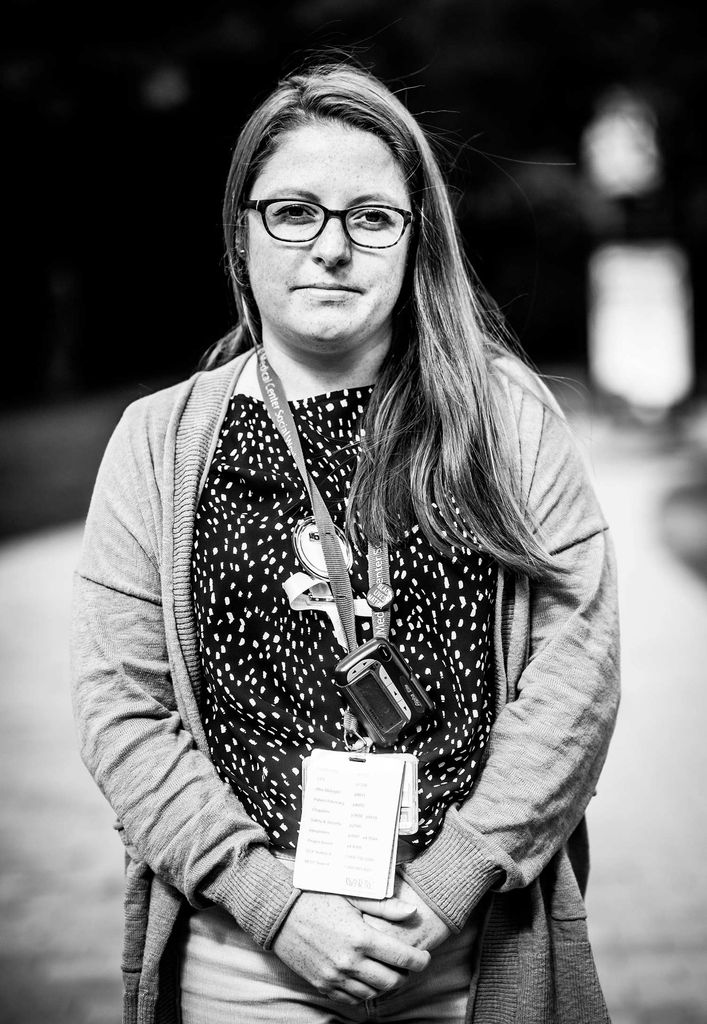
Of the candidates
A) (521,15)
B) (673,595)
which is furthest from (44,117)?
(673,595)

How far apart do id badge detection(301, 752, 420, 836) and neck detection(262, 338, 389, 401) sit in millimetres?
656

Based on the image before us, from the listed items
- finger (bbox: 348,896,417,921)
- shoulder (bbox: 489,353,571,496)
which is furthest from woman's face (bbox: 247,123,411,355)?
finger (bbox: 348,896,417,921)

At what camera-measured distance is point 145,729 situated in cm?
181

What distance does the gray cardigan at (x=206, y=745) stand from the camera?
176cm

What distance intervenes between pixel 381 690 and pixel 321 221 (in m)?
0.79

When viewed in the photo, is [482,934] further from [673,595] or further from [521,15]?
[521,15]

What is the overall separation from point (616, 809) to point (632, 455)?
9.76 metres

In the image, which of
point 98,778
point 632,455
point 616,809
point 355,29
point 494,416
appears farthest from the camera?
point 355,29

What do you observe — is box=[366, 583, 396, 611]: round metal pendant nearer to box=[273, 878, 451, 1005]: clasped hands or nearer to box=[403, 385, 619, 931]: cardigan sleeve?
box=[403, 385, 619, 931]: cardigan sleeve

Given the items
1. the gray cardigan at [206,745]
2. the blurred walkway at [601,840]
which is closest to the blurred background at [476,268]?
the blurred walkway at [601,840]

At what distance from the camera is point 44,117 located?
1761 centimetres

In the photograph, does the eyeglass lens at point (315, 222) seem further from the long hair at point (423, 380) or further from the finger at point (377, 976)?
the finger at point (377, 976)

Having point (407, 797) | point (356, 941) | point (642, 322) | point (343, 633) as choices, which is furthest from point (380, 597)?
point (642, 322)

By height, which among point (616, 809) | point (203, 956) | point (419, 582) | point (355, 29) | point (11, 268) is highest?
point (355, 29)
